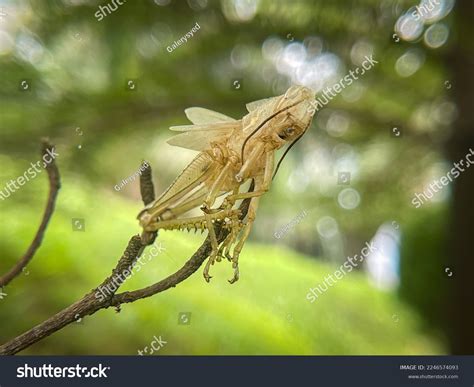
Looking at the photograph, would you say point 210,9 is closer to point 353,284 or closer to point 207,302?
point 207,302
